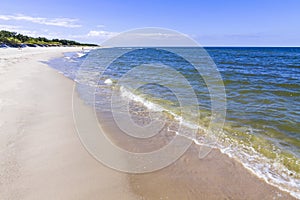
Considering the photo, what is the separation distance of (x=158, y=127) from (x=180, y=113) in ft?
5.05

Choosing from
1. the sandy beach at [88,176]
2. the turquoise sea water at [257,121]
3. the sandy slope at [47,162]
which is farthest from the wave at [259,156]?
the sandy slope at [47,162]

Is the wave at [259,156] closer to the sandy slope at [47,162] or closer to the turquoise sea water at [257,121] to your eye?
the turquoise sea water at [257,121]

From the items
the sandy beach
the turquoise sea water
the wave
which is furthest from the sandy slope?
the wave

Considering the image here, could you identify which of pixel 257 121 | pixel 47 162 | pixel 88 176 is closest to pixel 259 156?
pixel 257 121

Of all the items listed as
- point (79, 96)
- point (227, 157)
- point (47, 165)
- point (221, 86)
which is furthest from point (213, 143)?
point (221, 86)

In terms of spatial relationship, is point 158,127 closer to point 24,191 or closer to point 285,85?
point 24,191

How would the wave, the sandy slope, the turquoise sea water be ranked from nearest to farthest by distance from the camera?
the sandy slope, the wave, the turquoise sea water

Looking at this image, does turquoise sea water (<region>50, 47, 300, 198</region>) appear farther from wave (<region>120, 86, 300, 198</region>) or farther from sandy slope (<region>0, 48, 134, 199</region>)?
sandy slope (<region>0, 48, 134, 199</region>)

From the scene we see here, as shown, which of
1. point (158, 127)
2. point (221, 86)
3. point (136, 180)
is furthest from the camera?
point (221, 86)

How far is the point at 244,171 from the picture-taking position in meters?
4.12

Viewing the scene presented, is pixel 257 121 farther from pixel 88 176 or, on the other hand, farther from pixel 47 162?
pixel 47 162

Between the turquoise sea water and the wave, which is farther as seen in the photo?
the turquoise sea water

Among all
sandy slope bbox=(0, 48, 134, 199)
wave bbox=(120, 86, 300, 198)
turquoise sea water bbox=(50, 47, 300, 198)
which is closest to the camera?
sandy slope bbox=(0, 48, 134, 199)

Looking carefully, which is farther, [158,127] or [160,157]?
[158,127]
